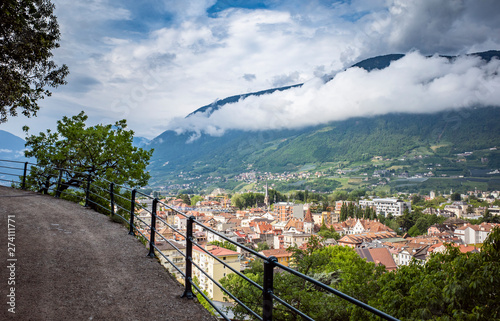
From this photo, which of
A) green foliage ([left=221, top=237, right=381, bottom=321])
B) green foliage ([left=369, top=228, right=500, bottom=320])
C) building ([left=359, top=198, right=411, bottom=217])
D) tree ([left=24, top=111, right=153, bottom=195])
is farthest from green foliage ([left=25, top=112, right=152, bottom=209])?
building ([left=359, top=198, right=411, bottom=217])

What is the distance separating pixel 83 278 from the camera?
14.2 ft

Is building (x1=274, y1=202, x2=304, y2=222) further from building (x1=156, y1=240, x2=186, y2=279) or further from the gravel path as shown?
the gravel path

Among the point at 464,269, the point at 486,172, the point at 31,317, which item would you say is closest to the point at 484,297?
the point at 464,269

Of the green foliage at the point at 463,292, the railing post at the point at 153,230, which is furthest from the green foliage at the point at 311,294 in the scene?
the railing post at the point at 153,230

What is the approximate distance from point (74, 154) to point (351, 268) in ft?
49.8

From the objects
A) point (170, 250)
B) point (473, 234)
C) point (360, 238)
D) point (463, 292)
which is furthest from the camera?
point (473, 234)

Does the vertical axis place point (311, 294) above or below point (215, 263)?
above

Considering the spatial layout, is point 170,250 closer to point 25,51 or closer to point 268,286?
point 25,51

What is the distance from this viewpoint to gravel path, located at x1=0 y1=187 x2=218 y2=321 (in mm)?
3549

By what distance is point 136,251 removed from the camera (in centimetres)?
563

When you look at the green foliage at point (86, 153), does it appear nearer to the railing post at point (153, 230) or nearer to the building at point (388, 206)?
the railing post at point (153, 230)

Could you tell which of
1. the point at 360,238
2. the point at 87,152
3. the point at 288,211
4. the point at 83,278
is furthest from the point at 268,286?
the point at 288,211

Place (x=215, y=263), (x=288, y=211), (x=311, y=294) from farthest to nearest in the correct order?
(x=288, y=211) → (x=215, y=263) → (x=311, y=294)

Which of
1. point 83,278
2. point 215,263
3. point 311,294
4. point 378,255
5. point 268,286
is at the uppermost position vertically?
point 268,286
